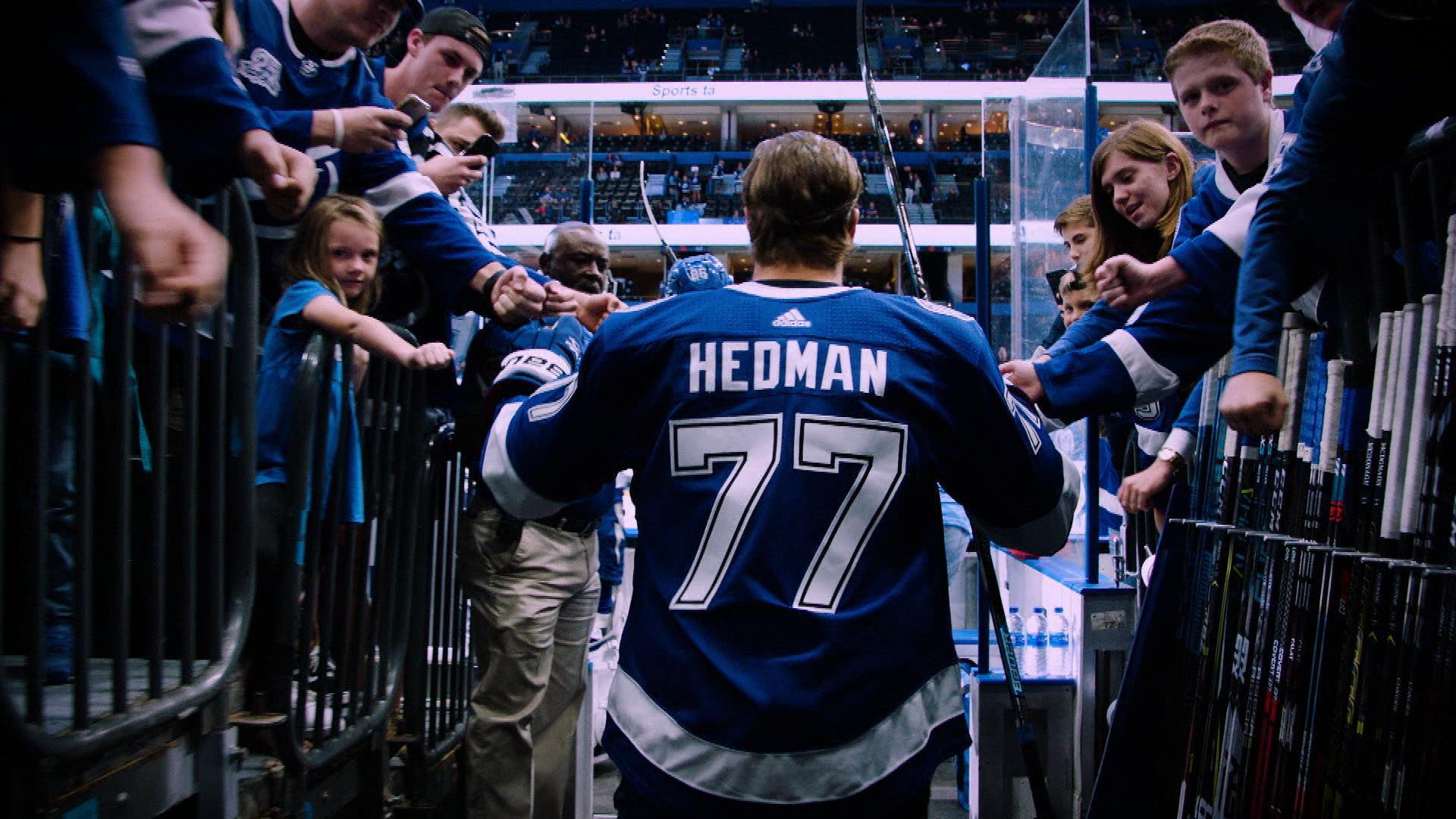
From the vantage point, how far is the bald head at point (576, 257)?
3309 mm

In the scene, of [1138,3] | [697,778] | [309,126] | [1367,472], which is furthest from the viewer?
[1138,3]

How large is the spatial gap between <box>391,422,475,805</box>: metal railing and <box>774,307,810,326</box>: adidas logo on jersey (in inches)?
59.5

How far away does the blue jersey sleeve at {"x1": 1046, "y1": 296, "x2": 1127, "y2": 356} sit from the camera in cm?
257

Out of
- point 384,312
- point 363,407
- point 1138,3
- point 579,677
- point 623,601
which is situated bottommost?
point 623,601

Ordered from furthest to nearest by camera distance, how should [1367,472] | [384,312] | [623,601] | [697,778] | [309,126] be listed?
1. [623,601]
2. [384,312]
3. [309,126]
4. [1367,472]
5. [697,778]

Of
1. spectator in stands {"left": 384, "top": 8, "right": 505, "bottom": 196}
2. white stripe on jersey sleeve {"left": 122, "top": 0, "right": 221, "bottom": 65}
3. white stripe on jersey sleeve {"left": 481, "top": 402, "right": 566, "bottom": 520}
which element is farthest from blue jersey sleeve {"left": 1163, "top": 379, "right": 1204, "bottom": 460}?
white stripe on jersey sleeve {"left": 122, "top": 0, "right": 221, "bottom": 65}

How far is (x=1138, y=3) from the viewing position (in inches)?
1249

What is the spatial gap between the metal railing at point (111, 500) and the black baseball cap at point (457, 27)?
4.73ft

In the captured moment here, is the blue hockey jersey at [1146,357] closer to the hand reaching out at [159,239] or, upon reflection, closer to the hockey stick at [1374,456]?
the hockey stick at [1374,456]

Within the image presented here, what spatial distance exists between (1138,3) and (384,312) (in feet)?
112

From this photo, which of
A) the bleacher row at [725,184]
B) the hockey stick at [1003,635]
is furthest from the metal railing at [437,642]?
the bleacher row at [725,184]

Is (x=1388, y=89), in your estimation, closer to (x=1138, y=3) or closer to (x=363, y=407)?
(x=363, y=407)

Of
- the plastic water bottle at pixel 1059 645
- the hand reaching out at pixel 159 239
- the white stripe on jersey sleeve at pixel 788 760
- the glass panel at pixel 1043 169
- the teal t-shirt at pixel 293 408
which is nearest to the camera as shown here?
the hand reaching out at pixel 159 239

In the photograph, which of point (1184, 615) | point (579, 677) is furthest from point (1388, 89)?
point (579, 677)
